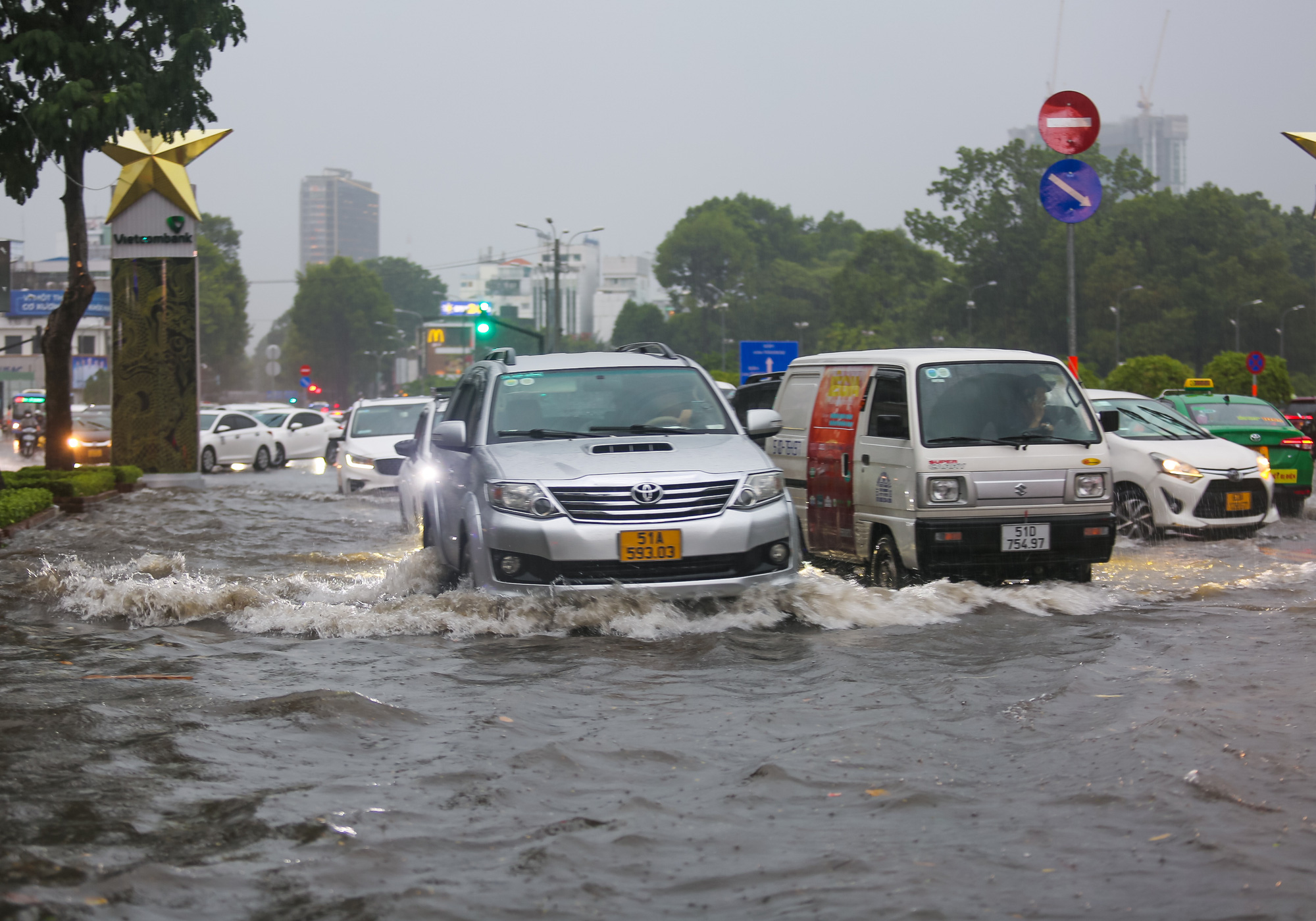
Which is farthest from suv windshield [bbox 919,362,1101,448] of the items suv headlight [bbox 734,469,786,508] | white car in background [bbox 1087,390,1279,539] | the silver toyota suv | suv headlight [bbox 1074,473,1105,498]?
white car in background [bbox 1087,390,1279,539]

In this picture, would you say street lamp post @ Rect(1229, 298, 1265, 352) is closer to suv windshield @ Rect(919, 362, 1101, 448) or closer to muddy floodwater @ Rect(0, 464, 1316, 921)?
suv windshield @ Rect(919, 362, 1101, 448)

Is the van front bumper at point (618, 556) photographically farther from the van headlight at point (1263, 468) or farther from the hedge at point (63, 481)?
the hedge at point (63, 481)

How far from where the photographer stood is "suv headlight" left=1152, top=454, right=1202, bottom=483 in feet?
44.4

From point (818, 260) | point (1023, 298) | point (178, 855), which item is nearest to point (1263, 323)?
point (1023, 298)

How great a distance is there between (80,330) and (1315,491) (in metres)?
102

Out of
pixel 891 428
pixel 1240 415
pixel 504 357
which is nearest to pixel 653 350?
pixel 504 357

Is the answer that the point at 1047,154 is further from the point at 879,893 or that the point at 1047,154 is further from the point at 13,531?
the point at 879,893

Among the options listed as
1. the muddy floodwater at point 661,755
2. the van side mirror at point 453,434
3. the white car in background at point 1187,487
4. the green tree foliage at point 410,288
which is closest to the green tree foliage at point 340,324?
the green tree foliage at point 410,288

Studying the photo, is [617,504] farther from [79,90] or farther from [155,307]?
[155,307]

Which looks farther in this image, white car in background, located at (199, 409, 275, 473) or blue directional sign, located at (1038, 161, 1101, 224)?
white car in background, located at (199, 409, 275, 473)

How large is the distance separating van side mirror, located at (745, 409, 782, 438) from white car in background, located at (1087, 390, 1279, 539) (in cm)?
520

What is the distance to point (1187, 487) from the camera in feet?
44.3

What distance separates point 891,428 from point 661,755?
5013 millimetres

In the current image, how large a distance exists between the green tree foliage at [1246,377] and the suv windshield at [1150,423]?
1255 inches
